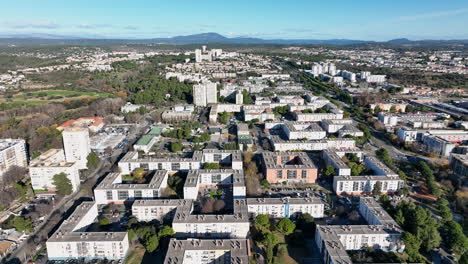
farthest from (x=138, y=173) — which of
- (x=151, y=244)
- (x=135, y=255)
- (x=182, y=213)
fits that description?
(x=151, y=244)

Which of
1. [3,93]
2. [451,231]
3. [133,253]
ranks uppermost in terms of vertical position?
[3,93]

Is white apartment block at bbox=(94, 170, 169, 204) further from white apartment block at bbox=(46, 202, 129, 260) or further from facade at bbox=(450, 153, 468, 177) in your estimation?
facade at bbox=(450, 153, 468, 177)

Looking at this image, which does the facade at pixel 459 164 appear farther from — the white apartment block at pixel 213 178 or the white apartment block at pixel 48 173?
the white apartment block at pixel 48 173

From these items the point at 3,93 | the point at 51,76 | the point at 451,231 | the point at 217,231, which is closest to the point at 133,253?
the point at 217,231

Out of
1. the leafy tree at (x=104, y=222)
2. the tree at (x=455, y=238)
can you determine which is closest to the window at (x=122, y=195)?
the leafy tree at (x=104, y=222)

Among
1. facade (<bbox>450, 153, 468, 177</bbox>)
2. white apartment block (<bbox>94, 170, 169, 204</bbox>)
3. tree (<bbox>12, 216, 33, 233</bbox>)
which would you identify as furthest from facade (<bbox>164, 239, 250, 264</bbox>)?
facade (<bbox>450, 153, 468, 177</bbox>)

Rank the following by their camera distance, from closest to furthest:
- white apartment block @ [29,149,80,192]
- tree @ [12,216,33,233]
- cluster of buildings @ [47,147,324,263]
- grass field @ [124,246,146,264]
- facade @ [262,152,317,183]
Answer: cluster of buildings @ [47,147,324,263] → grass field @ [124,246,146,264] → tree @ [12,216,33,233] → white apartment block @ [29,149,80,192] → facade @ [262,152,317,183]

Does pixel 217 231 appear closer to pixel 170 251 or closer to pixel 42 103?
pixel 170 251
